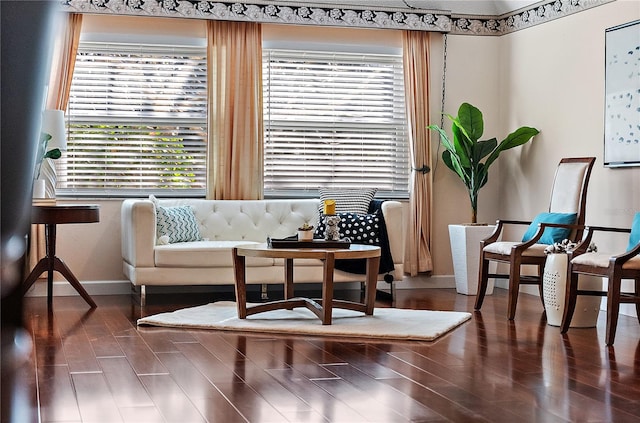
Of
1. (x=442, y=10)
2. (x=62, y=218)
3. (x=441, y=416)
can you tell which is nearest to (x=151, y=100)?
(x=62, y=218)

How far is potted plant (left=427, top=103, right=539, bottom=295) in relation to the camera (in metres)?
6.77

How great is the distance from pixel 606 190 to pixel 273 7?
3.12 metres

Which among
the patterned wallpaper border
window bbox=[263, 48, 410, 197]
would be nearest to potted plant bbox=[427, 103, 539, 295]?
window bbox=[263, 48, 410, 197]

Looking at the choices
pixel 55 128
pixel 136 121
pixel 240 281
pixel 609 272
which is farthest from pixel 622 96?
pixel 55 128

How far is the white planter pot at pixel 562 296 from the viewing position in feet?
16.2

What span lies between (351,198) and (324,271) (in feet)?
6.68

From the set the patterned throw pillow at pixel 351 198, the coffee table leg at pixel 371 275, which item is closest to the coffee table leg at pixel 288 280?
the coffee table leg at pixel 371 275

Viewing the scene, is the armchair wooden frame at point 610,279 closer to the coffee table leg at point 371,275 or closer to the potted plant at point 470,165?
the coffee table leg at point 371,275

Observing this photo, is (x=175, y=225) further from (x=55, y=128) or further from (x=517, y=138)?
(x=517, y=138)

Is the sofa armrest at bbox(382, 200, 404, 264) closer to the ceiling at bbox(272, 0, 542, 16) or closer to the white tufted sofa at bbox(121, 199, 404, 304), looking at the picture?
the white tufted sofa at bbox(121, 199, 404, 304)

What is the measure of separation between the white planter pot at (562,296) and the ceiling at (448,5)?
9.33 ft

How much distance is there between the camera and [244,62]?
692 centimetres

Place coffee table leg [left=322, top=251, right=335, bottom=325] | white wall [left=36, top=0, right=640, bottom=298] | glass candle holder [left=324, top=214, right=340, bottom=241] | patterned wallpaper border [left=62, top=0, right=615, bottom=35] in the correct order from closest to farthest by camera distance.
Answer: coffee table leg [left=322, top=251, right=335, bottom=325], glass candle holder [left=324, top=214, right=340, bottom=241], white wall [left=36, top=0, right=640, bottom=298], patterned wallpaper border [left=62, top=0, right=615, bottom=35]

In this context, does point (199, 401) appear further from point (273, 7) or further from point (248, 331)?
point (273, 7)
